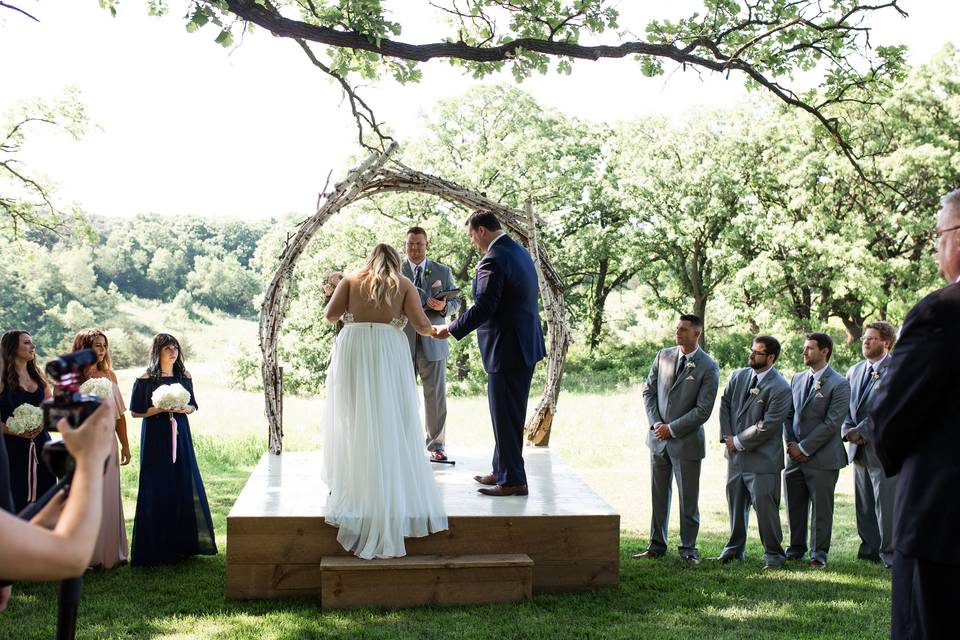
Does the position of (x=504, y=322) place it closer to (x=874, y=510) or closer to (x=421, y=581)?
(x=421, y=581)

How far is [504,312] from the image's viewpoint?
6324mm

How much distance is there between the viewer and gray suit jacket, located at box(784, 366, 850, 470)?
22.5ft

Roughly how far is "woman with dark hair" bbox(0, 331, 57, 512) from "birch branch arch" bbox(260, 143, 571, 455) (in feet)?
6.64

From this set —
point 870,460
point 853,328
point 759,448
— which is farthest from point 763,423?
point 853,328

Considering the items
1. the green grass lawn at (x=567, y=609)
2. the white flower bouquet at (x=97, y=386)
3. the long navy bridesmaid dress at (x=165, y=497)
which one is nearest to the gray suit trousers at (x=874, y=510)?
the green grass lawn at (x=567, y=609)

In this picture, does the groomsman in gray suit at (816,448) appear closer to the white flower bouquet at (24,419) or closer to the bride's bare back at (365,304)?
the bride's bare back at (365,304)

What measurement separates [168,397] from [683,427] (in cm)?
393

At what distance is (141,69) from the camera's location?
42.1 m

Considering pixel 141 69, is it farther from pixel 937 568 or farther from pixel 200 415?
pixel 937 568

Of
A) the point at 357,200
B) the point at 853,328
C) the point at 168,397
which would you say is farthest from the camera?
the point at 853,328

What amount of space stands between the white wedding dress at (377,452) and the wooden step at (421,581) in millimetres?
153

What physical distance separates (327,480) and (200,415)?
44.2ft

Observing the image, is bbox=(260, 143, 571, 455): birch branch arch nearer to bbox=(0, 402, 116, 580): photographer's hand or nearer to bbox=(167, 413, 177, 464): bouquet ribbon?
bbox=(167, 413, 177, 464): bouquet ribbon

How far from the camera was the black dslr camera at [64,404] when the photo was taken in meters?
1.92
